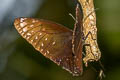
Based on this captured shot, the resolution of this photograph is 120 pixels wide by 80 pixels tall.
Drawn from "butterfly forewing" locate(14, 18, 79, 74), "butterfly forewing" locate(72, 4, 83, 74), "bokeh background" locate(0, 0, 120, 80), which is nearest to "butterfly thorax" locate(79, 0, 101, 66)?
"butterfly forewing" locate(72, 4, 83, 74)

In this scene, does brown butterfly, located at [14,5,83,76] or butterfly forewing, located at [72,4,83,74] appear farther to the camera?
brown butterfly, located at [14,5,83,76]

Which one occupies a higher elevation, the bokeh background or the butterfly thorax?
the butterfly thorax

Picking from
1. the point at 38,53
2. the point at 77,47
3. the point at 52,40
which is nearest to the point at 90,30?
the point at 77,47

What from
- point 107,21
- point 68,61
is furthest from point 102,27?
point 68,61

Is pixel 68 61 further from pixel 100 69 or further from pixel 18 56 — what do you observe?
pixel 18 56

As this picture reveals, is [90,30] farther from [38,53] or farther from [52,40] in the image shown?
[38,53]

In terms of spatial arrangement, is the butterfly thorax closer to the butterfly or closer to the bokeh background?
the butterfly
